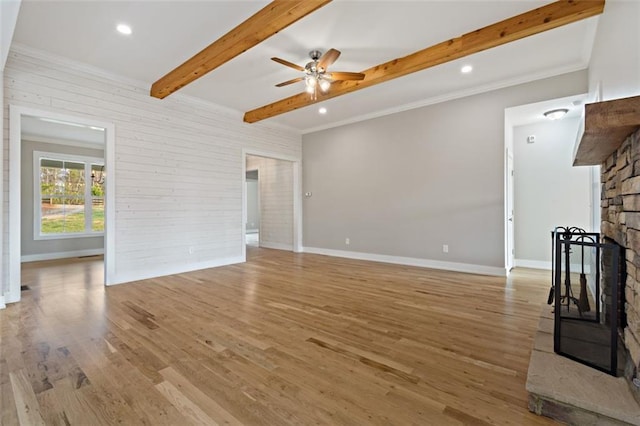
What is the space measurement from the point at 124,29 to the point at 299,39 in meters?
1.86

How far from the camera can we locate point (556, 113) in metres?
4.49

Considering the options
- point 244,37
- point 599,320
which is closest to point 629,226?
point 599,320

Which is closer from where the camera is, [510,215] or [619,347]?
[619,347]

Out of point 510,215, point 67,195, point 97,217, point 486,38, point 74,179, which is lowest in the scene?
point 97,217

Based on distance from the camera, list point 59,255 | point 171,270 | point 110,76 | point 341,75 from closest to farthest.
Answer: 1. point 341,75
2. point 110,76
3. point 171,270
4. point 59,255

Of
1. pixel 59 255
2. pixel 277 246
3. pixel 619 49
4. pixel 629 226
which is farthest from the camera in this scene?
pixel 277 246

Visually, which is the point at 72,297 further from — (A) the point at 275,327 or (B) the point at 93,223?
(B) the point at 93,223

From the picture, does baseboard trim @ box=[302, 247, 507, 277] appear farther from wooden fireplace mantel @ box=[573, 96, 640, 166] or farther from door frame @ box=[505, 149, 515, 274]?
wooden fireplace mantel @ box=[573, 96, 640, 166]

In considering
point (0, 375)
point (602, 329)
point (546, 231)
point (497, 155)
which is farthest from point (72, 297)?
point (546, 231)

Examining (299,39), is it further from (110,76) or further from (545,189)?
(545,189)

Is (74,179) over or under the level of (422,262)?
over

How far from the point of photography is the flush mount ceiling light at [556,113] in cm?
443

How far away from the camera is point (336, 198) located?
663 cm

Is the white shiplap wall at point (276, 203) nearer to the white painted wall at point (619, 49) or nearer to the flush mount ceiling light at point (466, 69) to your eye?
the flush mount ceiling light at point (466, 69)
